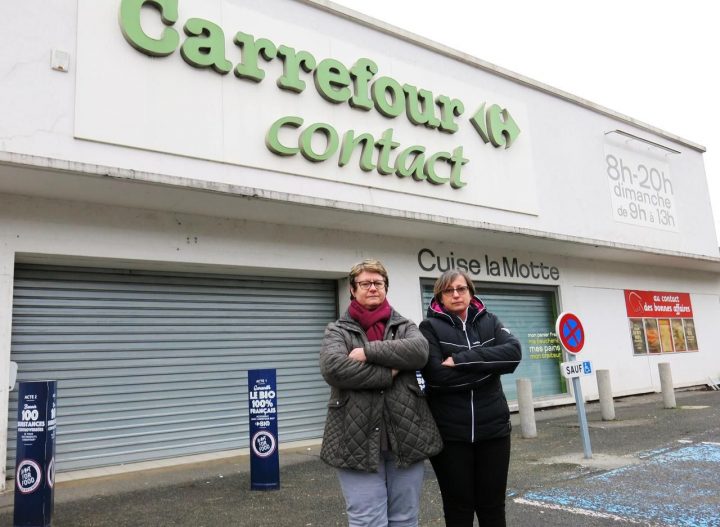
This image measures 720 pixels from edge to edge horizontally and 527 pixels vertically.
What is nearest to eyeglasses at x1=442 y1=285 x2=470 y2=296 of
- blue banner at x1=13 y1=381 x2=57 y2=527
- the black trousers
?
the black trousers

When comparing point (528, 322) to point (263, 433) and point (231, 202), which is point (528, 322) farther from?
point (263, 433)

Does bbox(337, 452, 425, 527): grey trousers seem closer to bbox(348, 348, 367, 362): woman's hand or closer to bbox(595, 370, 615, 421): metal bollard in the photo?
bbox(348, 348, 367, 362): woman's hand

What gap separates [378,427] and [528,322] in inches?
416

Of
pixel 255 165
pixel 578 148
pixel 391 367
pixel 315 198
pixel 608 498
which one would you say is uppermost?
pixel 578 148

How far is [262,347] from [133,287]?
2205mm

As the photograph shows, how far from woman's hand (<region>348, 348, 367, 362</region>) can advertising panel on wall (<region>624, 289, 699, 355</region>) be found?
13.6 m

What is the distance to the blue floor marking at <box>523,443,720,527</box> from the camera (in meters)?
4.59

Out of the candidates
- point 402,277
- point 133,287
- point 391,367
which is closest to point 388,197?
point 402,277

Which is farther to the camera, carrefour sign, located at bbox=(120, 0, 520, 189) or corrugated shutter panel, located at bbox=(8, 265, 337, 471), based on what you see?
carrefour sign, located at bbox=(120, 0, 520, 189)

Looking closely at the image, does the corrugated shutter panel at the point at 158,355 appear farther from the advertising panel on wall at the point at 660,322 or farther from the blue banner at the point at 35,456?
the advertising panel on wall at the point at 660,322

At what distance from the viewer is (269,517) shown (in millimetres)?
5070

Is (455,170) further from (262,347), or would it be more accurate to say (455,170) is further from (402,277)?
(262,347)

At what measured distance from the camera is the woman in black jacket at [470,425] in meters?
3.18

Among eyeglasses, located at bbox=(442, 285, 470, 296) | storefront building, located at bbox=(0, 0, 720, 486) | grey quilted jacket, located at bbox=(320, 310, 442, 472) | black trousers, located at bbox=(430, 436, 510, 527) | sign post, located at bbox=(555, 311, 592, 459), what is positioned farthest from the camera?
storefront building, located at bbox=(0, 0, 720, 486)
